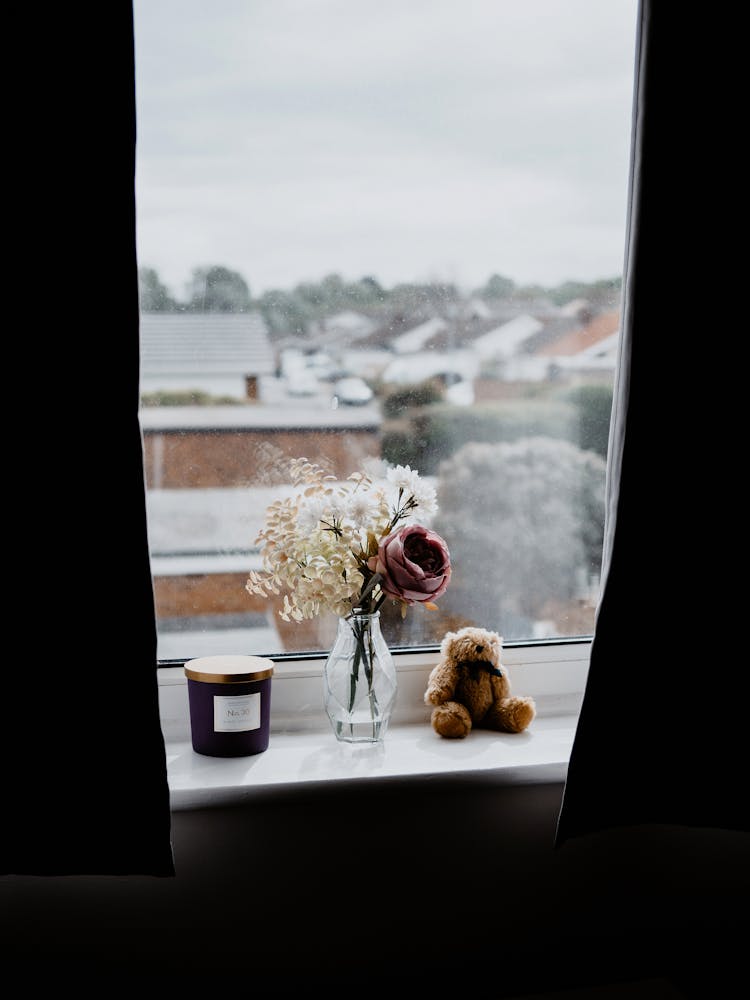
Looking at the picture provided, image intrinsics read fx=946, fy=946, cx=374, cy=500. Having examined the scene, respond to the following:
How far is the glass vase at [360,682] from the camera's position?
133 cm

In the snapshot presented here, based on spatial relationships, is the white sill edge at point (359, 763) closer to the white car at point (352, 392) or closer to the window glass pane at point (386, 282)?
the window glass pane at point (386, 282)

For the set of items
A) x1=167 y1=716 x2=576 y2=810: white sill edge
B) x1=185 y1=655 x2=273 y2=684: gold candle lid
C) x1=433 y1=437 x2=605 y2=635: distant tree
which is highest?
x1=433 y1=437 x2=605 y2=635: distant tree

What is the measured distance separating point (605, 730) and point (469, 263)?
2.43ft

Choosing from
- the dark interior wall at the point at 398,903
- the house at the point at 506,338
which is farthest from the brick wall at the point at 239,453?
the dark interior wall at the point at 398,903

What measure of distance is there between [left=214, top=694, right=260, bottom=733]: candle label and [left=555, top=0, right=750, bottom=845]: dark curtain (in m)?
0.44

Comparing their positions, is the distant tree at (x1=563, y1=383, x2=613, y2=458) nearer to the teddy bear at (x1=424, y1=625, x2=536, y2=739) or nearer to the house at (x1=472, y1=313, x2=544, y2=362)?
the house at (x1=472, y1=313, x2=544, y2=362)

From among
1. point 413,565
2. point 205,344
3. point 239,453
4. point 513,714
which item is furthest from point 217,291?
point 513,714

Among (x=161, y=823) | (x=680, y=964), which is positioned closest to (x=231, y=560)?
(x=161, y=823)

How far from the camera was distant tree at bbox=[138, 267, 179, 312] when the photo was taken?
139 cm

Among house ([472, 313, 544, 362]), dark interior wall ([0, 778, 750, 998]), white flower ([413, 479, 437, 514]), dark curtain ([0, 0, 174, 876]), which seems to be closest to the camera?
dark curtain ([0, 0, 174, 876])

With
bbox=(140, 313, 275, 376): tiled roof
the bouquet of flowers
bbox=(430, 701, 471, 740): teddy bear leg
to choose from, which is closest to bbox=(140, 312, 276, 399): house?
bbox=(140, 313, 275, 376): tiled roof

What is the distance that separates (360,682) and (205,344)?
1.80 feet

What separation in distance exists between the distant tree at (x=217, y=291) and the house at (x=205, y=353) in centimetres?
1

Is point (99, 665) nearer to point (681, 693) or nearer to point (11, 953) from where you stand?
point (11, 953)
